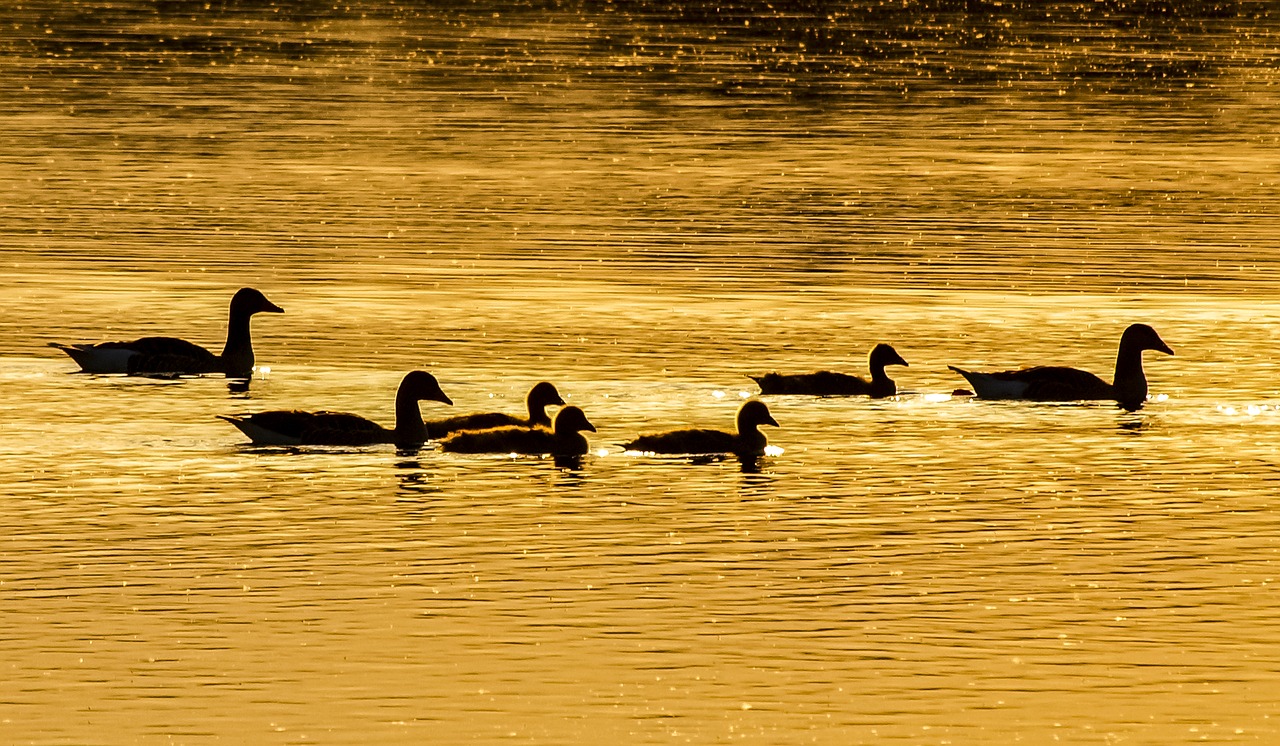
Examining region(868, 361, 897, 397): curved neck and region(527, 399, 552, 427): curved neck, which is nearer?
region(527, 399, 552, 427): curved neck

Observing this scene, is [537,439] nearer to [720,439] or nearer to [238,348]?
[720,439]

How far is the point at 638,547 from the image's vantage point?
2091 centimetres

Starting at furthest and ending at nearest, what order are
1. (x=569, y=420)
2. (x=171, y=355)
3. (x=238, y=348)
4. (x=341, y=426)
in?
(x=238, y=348)
(x=171, y=355)
(x=341, y=426)
(x=569, y=420)

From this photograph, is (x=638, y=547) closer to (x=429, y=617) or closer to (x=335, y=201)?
(x=429, y=617)

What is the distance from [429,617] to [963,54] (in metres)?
93.8

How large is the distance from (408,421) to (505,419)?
0.93m

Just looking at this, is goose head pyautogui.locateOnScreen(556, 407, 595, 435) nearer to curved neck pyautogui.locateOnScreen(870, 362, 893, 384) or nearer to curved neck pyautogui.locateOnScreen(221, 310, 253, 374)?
curved neck pyautogui.locateOnScreen(870, 362, 893, 384)

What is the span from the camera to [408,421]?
2586cm

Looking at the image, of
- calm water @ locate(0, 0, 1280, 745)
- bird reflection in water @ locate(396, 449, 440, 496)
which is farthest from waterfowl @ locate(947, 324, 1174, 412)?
bird reflection in water @ locate(396, 449, 440, 496)

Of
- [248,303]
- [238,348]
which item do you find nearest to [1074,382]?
[238,348]

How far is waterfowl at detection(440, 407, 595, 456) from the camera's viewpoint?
2527cm

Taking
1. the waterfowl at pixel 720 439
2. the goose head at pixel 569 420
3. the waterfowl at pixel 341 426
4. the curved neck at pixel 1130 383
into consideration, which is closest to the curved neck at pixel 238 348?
the waterfowl at pixel 341 426

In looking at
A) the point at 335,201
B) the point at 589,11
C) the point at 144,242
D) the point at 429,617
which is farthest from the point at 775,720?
the point at 589,11

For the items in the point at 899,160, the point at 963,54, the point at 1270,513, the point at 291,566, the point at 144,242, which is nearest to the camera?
the point at 291,566
